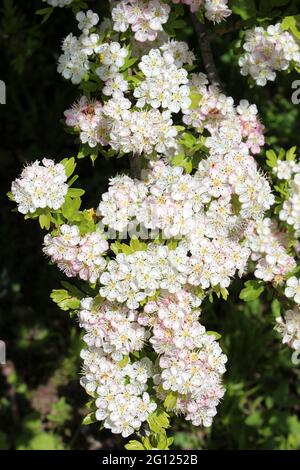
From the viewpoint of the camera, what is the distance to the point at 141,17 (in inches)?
92.4

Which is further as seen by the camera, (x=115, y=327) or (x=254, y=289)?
(x=254, y=289)

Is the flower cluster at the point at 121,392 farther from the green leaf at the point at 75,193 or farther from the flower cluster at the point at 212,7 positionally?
the flower cluster at the point at 212,7

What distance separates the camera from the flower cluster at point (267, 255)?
7.71ft

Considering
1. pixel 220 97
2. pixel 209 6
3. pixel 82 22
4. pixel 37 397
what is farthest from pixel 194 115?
pixel 37 397

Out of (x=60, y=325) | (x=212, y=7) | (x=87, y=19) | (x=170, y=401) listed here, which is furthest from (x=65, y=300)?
(x=60, y=325)

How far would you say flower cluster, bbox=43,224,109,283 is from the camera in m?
2.19

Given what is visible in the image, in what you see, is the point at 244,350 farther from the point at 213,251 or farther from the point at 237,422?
the point at 213,251

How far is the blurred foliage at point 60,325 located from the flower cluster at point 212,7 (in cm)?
107

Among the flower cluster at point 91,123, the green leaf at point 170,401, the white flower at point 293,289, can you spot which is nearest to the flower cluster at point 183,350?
the green leaf at point 170,401

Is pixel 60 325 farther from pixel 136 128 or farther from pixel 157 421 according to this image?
pixel 136 128

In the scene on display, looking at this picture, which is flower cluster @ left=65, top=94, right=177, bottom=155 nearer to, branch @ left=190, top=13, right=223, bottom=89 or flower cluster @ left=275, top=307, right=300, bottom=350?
branch @ left=190, top=13, right=223, bottom=89

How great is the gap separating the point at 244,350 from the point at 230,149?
190 cm

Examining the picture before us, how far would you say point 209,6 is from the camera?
2420 millimetres

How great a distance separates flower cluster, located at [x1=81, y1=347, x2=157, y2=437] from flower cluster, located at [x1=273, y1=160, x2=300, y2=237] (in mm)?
691
